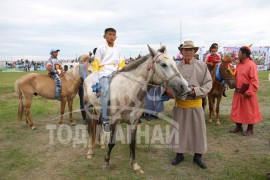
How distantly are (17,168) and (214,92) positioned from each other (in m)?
5.79

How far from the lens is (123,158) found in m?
4.71

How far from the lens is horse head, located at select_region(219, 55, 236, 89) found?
6398 millimetres

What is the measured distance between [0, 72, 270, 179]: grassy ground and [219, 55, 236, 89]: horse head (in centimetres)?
141

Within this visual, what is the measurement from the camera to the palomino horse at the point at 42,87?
21.6 feet

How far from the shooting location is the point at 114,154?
4.91 m

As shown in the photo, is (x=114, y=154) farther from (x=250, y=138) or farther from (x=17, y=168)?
(x=250, y=138)

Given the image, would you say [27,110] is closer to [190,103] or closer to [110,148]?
[110,148]

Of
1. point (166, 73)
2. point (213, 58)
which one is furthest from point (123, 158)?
point (213, 58)

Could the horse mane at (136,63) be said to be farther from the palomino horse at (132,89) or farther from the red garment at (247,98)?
the red garment at (247,98)

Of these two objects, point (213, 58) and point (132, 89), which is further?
point (213, 58)

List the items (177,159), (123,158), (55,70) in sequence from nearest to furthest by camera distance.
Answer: (177,159)
(123,158)
(55,70)

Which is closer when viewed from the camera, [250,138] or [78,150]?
[78,150]

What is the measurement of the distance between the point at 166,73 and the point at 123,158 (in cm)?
231

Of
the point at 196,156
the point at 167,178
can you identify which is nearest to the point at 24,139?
the point at 167,178
